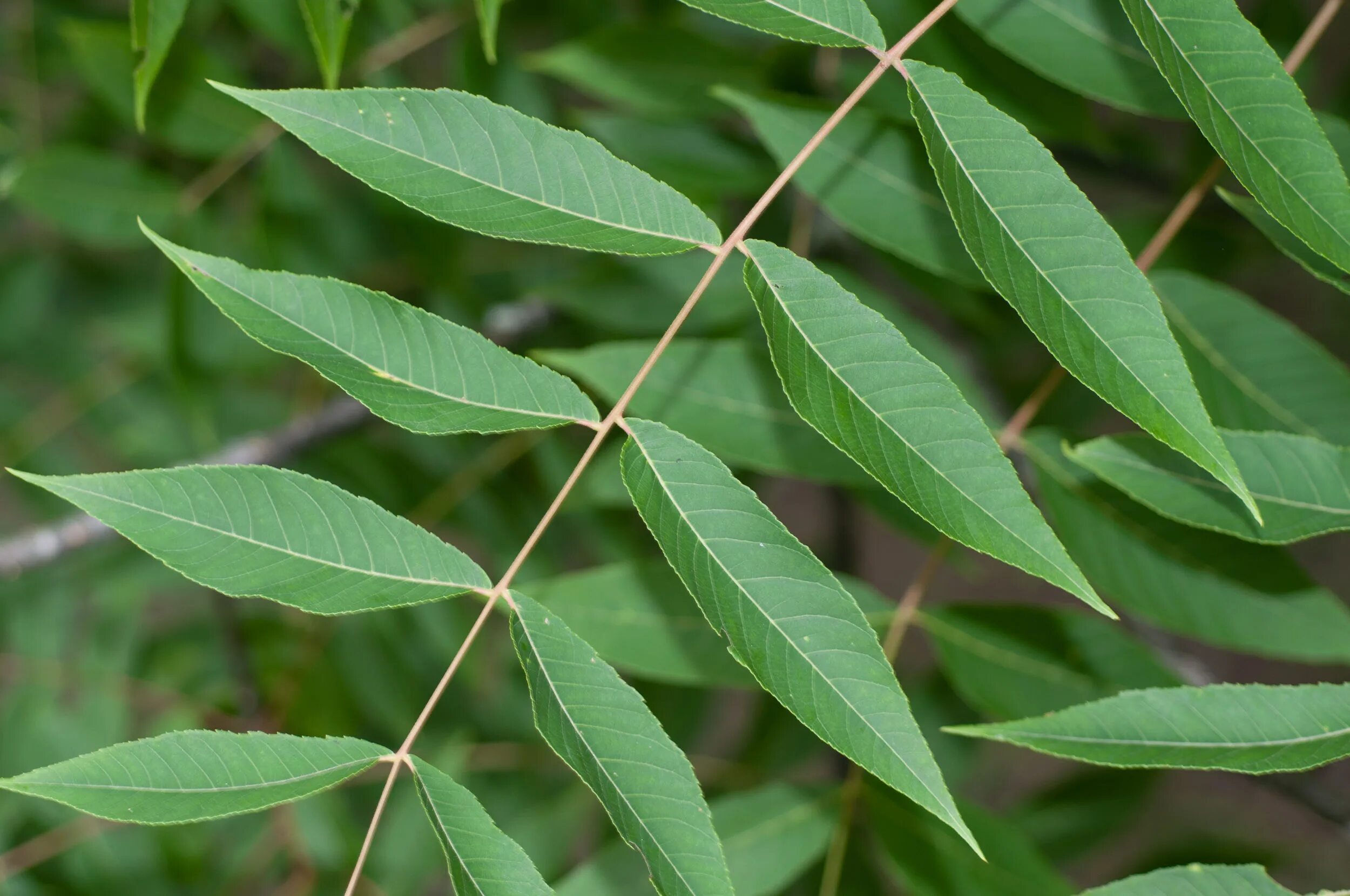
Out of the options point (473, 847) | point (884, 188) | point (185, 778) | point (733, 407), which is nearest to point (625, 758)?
point (473, 847)

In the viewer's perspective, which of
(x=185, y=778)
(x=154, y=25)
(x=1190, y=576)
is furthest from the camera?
(x=1190, y=576)

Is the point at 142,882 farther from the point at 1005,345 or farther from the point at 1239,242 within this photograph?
the point at 1239,242

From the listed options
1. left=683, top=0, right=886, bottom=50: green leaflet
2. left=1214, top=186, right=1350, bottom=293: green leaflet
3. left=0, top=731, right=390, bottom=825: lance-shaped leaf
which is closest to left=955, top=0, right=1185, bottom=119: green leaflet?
left=1214, top=186, right=1350, bottom=293: green leaflet

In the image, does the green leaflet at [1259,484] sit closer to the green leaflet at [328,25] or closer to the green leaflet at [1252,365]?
the green leaflet at [1252,365]

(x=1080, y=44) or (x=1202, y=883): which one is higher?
(x=1080, y=44)

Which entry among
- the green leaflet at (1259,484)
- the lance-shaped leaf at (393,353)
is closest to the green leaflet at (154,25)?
the lance-shaped leaf at (393,353)

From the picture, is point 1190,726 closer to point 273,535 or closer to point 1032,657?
point 1032,657
